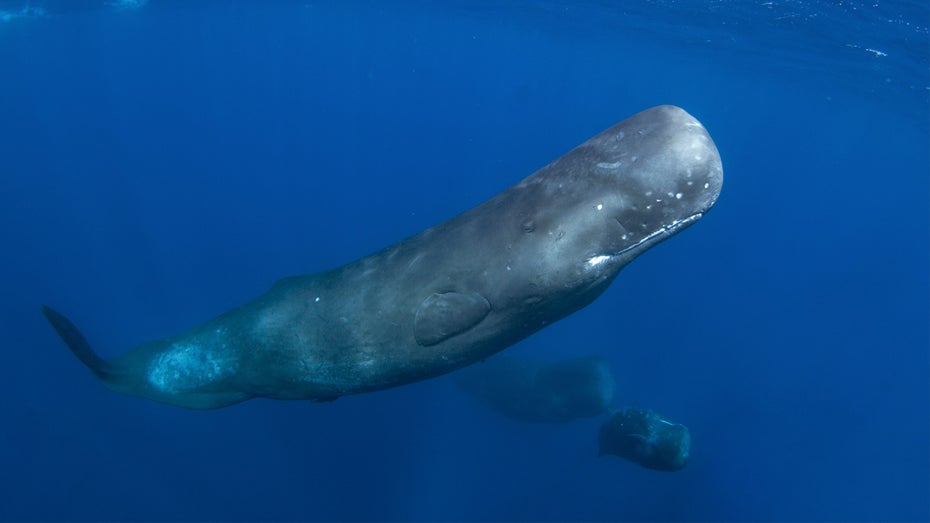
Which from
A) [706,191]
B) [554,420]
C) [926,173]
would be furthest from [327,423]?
[926,173]

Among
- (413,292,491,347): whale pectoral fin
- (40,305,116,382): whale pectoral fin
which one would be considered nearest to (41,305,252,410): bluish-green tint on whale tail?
(40,305,116,382): whale pectoral fin

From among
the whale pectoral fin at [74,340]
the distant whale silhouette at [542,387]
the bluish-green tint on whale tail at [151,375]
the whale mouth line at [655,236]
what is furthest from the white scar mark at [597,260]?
the distant whale silhouette at [542,387]

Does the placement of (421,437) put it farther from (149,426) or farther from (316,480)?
(149,426)

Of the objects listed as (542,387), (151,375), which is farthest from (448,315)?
(542,387)

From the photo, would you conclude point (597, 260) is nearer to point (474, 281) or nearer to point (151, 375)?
point (474, 281)

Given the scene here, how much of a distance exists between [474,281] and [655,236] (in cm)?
175

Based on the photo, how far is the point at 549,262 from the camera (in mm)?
5047

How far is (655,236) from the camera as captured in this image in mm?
4777

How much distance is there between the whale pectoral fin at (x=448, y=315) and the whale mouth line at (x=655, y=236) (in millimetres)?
1156

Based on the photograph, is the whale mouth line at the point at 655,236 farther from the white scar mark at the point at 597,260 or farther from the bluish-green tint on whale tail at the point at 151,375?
the bluish-green tint on whale tail at the point at 151,375

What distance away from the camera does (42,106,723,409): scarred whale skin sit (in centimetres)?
462

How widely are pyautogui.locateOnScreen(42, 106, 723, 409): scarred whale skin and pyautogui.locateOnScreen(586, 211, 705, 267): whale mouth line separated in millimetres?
12

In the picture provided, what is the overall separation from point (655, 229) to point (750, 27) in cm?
3123

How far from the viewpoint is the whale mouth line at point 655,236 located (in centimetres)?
469
